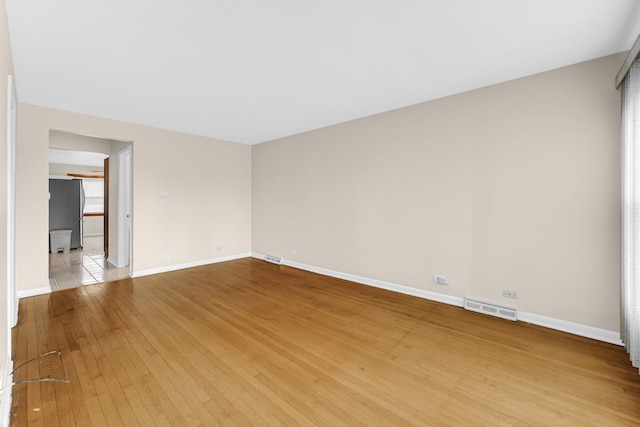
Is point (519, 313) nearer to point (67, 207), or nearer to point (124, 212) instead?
point (124, 212)

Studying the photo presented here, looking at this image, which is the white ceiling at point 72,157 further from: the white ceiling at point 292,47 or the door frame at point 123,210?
the white ceiling at point 292,47

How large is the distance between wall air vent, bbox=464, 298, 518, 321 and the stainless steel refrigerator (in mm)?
9383

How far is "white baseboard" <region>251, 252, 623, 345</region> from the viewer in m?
2.56

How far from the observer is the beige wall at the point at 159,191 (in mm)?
3670

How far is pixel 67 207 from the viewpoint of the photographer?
23.7 feet

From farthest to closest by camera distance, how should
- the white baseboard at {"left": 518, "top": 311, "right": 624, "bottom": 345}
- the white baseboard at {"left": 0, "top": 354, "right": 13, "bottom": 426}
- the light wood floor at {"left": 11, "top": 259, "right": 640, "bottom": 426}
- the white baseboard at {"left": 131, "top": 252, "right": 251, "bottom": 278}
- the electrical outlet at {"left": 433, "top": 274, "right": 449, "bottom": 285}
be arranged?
the white baseboard at {"left": 131, "top": 252, "right": 251, "bottom": 278}, the electrical outlet at {"left": 433, "top": 274, "right": 449, "bottom": 285}, the white baseboard at {"left": 518, "top": 311, "right": 624, "bottom": 345}, the light wood floor at {"left": 11, "top": 259, "right": 640, "bottom": 426}, the white baseboard at {"left": 0, "top": 354, "right": 13, "bottom": 426}

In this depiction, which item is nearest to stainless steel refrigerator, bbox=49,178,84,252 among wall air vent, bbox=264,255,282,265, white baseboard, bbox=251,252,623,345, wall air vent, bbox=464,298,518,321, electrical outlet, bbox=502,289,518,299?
wall air vent, bbox=264,255,282,265

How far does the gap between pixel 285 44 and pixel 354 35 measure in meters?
0.60

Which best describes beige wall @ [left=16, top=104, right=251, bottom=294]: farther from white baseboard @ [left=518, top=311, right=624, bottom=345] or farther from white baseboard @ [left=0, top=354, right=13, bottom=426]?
white baseboard @ [left=518, top=311, right=624, bottom=345]

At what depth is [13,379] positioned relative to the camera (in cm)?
204

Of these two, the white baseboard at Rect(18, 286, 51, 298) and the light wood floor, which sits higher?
the white baseboard at Rect(18, 286, 51, 298)

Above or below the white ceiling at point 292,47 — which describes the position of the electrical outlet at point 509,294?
below

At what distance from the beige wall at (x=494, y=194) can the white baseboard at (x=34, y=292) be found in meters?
4.16

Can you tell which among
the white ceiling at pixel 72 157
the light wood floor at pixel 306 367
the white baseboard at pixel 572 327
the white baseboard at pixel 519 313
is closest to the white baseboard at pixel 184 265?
the light wood floor at pixel 306 367
